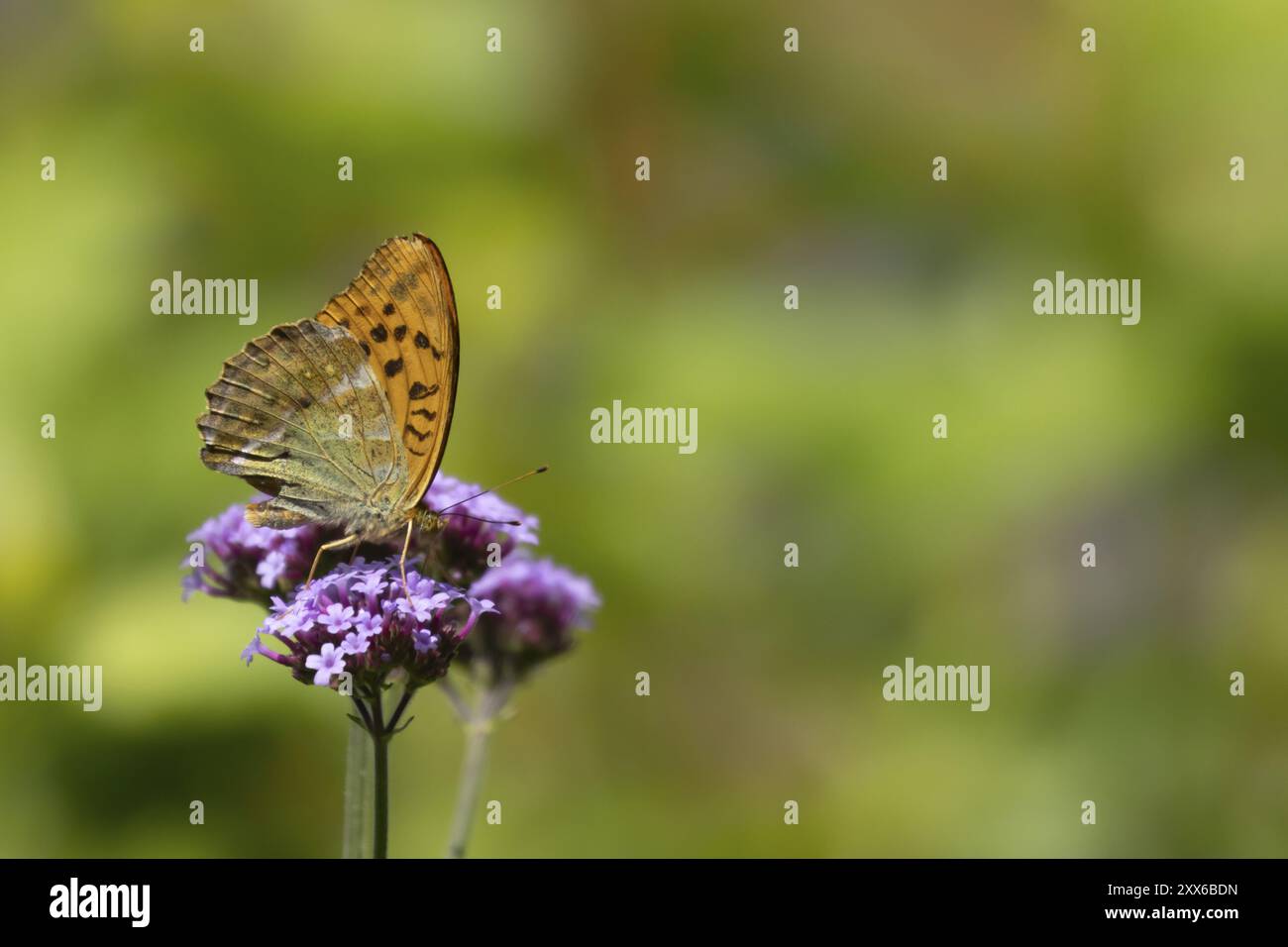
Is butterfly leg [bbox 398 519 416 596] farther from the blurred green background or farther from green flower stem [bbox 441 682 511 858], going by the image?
the blurred green background

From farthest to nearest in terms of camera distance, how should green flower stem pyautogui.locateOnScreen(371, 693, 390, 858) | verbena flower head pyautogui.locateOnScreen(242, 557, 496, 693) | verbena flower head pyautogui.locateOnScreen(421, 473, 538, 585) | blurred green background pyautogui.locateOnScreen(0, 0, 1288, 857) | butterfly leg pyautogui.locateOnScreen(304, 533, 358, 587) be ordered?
blurred green background pyautogui.locateOnScreen(0, 0, 1288, 857) < verbena flower head pyautogui.locateOnScreen(421, 473, 538, 585) < butterfly leg pyautogui.locateOnScreen(304, 533, 358, 587) < verbena flower head pyautogui.locateOnScreen(242, 557, 496, 693) < green flower stem pyautogui.locateOnScreen(371, 693, 390, 858)

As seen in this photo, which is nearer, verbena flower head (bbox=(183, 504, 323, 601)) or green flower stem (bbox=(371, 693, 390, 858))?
green flower stem (bbox=(371, 693, 390, 858))

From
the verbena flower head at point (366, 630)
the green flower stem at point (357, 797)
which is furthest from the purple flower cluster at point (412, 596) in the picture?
the green flower stem at point (357, 797)

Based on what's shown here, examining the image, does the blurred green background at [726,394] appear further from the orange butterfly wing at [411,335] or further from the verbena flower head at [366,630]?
the verbena flower head at [366,630]

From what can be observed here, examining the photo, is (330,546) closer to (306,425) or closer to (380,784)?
(306,425)

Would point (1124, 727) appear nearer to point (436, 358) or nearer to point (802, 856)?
point (802, 856)

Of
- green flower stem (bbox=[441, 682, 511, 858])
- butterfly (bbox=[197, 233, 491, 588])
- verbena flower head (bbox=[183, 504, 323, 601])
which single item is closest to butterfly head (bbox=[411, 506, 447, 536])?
butterfly (bbox=[197, 233, 491, 588])

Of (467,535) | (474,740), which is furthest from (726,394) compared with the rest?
(474,740)
